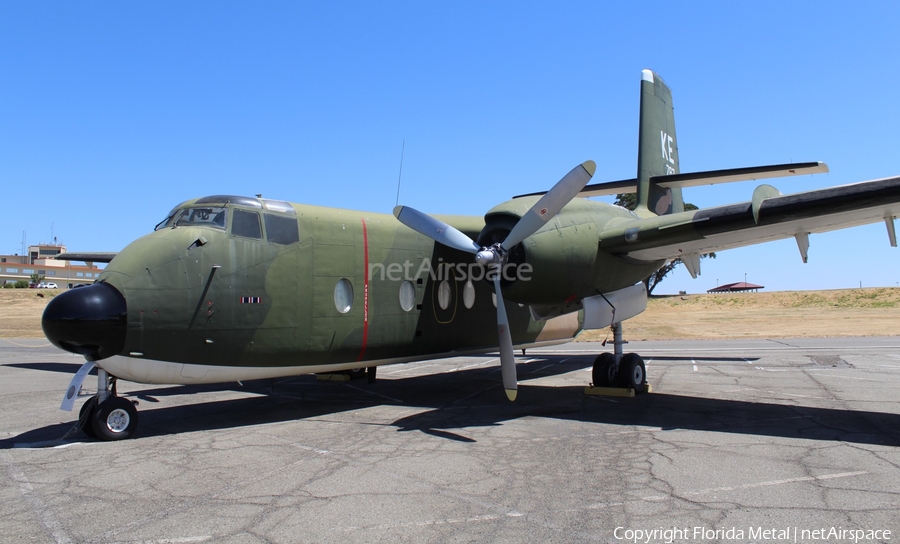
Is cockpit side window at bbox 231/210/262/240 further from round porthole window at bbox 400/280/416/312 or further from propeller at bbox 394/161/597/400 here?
round porthole window at bbox 400/280/416/312

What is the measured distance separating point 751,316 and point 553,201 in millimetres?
37376

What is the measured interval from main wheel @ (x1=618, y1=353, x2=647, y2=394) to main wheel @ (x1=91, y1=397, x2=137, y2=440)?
28.2ft

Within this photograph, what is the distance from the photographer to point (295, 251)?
392 inches

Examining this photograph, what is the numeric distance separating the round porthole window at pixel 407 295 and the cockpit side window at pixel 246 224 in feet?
9.50

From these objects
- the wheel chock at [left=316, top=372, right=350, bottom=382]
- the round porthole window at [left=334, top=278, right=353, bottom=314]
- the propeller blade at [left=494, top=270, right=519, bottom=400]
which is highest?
the round porthole window at [left=334, top=278, right=353, bottom=314]

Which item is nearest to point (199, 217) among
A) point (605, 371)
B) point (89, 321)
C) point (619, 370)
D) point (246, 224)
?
point (246, 224)

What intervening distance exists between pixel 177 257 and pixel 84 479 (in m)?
3.17

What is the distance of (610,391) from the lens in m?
12.4

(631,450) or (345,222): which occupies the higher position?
(345,222)

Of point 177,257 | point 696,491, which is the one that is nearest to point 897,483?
point 696,491

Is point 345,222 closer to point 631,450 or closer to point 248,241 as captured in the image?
point 248,241

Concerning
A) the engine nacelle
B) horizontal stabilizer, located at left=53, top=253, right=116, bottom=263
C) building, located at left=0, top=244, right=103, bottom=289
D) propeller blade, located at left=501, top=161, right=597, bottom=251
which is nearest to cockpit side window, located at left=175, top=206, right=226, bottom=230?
the engine nacelle

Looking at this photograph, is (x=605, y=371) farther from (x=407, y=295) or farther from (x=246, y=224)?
(x=246, y=224)

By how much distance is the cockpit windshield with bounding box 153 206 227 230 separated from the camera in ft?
30.2
